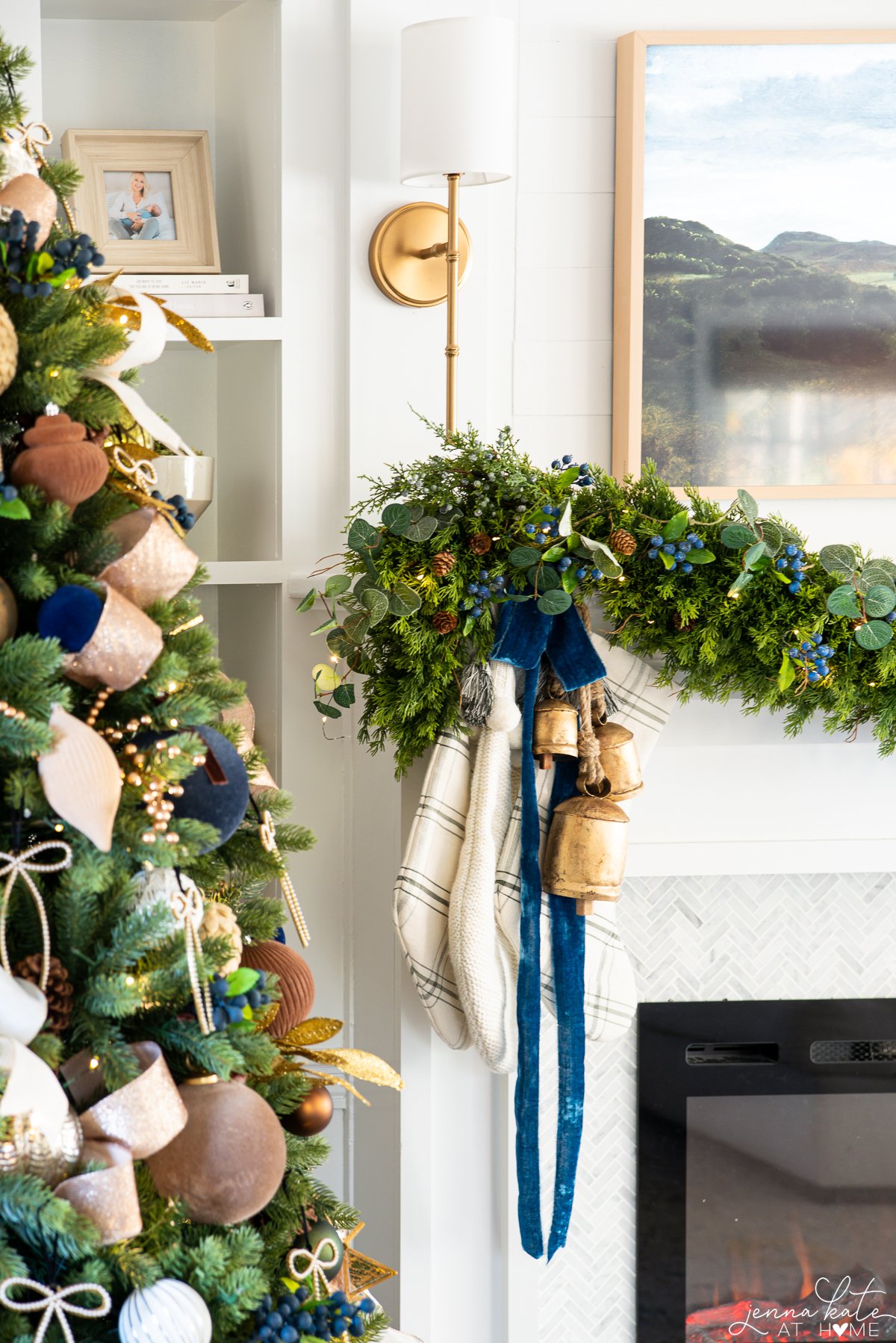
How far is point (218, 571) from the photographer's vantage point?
4.99 ft

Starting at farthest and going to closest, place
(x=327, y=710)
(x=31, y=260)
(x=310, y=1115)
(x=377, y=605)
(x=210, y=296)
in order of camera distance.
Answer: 1. (x=210, y=296)
2. (x=327, y=710)
3. (x=377, y=605)
4. (x=310, y=1115)
5. (x=31, y=260)

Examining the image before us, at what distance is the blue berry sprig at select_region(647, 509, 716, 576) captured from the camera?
1.31 m

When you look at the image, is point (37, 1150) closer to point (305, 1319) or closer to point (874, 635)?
point (305, 1319)

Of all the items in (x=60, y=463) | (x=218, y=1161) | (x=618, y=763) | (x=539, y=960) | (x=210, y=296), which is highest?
(x=210, y=296)

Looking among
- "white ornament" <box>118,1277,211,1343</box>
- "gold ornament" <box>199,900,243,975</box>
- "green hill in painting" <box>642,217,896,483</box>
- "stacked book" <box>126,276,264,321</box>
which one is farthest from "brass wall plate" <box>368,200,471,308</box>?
"white ornament" <box>118,1277,211,1343</box>

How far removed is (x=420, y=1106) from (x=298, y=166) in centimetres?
122

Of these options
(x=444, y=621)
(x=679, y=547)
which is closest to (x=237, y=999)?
(x=444, y=621)

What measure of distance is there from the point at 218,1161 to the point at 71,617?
35cm

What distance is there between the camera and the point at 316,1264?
86 cm

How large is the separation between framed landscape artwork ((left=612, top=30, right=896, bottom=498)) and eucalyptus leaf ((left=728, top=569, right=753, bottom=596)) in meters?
0.31

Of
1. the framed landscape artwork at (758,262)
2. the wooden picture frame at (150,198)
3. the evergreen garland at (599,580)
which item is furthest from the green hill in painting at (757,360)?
the wooden picture frame at (150,198)

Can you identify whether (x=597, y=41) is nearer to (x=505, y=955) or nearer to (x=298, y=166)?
(x=298, y=166)

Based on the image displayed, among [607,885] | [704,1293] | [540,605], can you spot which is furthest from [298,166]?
[704,1293]

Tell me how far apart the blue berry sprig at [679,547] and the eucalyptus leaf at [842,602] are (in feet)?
0.47
